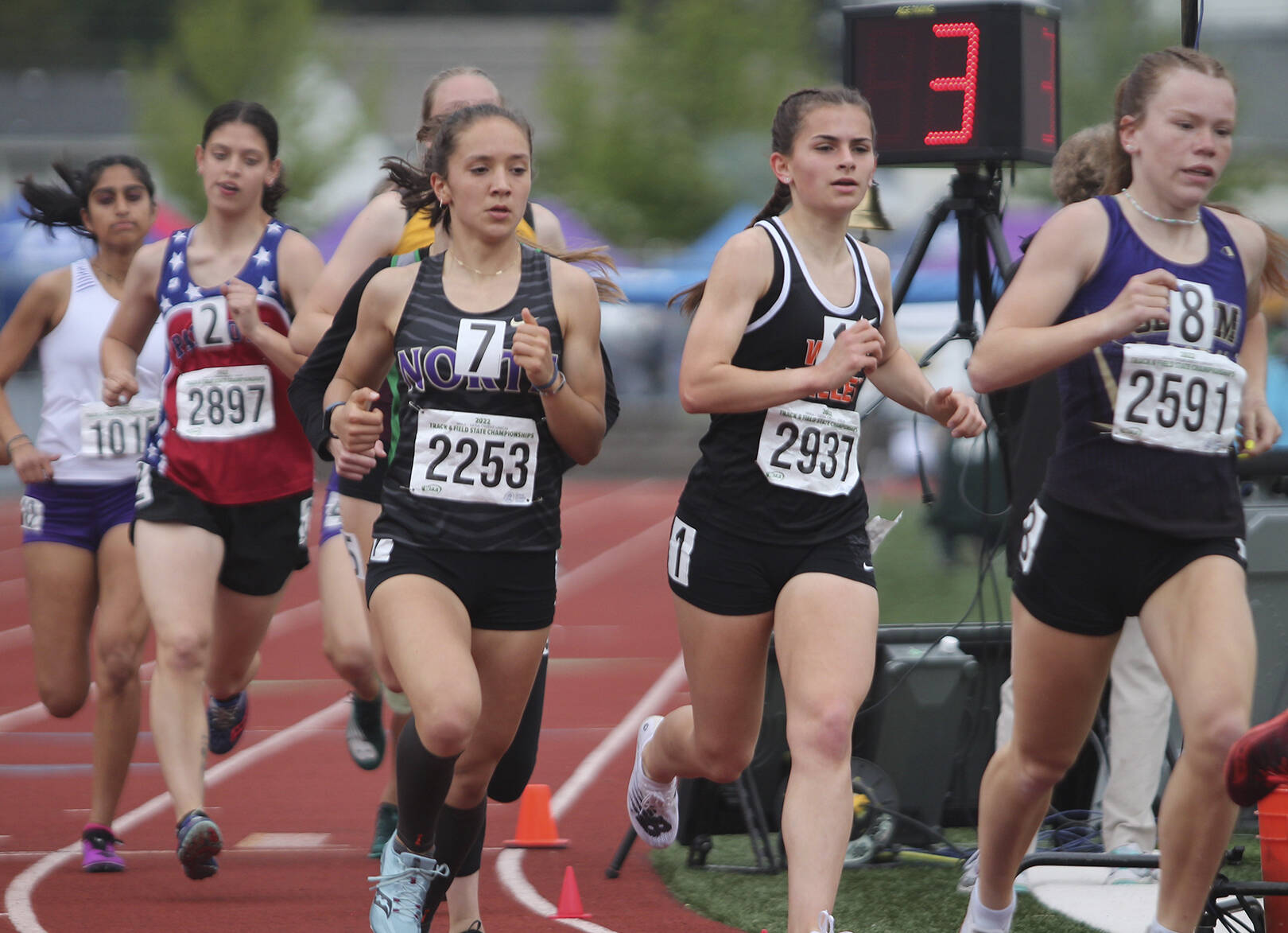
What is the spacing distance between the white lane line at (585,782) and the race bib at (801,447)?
1707 millimetres

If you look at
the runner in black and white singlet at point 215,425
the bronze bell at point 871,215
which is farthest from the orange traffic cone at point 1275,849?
the runner in black and white singlet at point 215,425

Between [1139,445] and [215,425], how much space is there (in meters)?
2.97

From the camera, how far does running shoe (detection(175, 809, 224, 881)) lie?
5312 mm

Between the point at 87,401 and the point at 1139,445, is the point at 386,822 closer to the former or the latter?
the point at 87,401

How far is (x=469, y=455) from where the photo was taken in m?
4.50

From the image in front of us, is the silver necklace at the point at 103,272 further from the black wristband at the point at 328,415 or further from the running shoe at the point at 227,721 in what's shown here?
the black wristband at the point at 328,415

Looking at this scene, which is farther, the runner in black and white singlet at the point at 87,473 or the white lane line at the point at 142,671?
the white lane line at the point at 142,671

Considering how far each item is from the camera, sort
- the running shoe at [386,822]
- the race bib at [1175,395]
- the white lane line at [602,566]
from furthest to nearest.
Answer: the white lane line at [602,566] < the running shoe at [386,822] < the race bib at [1175,395]

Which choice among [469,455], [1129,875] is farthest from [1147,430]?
[1129,875]

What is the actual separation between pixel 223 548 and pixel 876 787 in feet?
7.72

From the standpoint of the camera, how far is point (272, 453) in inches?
232

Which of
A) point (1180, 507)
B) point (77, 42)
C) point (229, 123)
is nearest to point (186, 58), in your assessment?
point (77, 42)

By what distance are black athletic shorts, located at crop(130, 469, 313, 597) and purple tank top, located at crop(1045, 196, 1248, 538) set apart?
2696 millimetres

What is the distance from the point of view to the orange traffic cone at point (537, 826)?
22.2 ft
